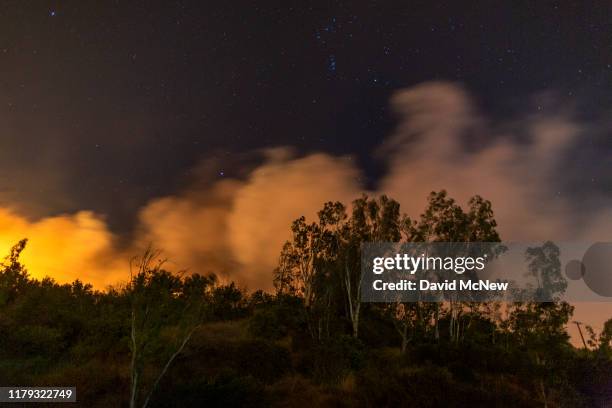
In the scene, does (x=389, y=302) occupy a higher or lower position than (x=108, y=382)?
higher

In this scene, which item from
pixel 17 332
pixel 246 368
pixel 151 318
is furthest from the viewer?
pixel 17 332

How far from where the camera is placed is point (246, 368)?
80.2ft

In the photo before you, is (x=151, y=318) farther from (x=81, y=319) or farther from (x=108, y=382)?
(x=81, y=319)

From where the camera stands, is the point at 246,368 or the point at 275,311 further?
the point at 275,311

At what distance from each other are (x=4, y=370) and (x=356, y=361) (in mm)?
19512

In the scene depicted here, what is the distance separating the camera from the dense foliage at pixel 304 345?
687 inches

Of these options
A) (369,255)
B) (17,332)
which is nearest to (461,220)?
(369,255)

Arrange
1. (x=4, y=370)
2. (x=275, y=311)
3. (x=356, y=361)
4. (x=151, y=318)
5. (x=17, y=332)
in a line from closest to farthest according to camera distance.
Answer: (x=151, y=318) → (x=4, y=370) → (x=17, y=332) → (x=356, y=361) → (x=275, y=311)

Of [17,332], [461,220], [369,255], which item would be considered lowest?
[17,332]

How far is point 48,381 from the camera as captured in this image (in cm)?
2019

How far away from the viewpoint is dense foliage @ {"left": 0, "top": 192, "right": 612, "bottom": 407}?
57.2ft

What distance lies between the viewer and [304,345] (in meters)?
31.8

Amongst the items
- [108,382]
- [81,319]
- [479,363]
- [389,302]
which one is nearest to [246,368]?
[108,382]

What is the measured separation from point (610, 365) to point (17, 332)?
36.2m
